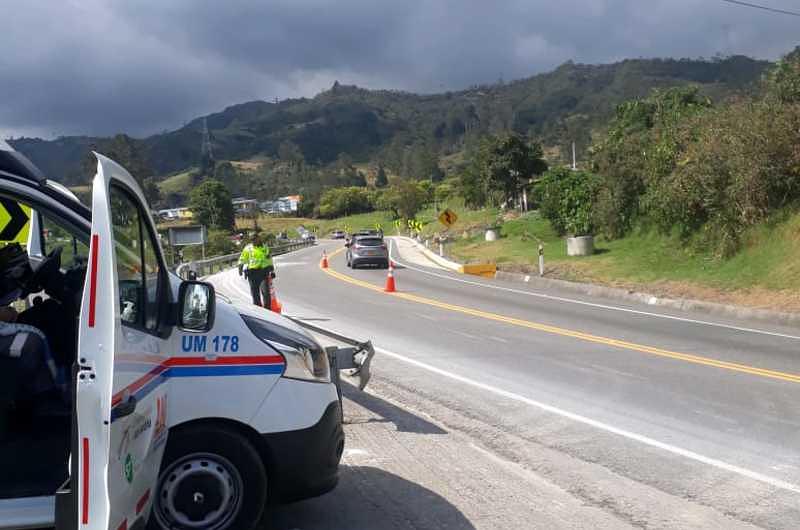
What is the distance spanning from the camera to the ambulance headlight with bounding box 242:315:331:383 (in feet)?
14.8

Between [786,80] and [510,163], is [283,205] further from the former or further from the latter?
[786,80]

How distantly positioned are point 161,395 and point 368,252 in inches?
1190

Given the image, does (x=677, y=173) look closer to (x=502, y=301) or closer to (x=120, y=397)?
(x=502, y=301)

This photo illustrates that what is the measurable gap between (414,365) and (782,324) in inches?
343

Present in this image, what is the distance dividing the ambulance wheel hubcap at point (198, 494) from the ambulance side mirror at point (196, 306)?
2.38 feet

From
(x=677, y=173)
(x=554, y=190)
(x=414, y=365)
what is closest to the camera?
(x=414, y=365)

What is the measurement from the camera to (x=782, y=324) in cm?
1528

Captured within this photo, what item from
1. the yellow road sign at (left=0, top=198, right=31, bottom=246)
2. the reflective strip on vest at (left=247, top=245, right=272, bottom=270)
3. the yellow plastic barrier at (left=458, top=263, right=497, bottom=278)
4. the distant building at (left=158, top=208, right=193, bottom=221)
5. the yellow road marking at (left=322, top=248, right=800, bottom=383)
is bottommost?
the yellow plastic barrier at (left=458, top=263, right=497, bottom=278)

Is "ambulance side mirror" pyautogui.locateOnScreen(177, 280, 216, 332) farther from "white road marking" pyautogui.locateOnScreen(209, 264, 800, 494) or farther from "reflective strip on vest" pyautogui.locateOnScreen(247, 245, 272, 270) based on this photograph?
"reflective strip on vest" pyautogui.locateOnScreen(247, 245, 272, 270)

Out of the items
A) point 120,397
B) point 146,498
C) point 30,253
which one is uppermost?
point 30,253

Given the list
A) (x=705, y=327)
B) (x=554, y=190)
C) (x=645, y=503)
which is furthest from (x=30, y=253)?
(x=554, y=190)

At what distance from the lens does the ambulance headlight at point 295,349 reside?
4.52 metres

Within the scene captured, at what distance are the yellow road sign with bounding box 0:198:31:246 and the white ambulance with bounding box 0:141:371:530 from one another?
40 cm

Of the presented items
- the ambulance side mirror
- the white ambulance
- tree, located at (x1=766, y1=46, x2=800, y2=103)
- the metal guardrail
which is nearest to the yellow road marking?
the metal guardrail
